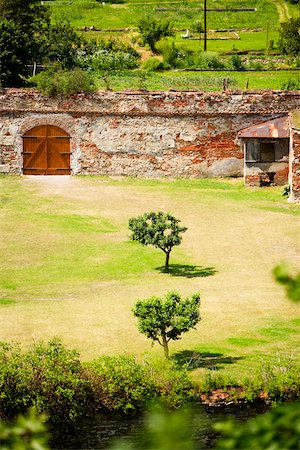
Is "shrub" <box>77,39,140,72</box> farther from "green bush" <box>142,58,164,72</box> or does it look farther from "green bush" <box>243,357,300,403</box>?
"green bush" <box>243,357,300,403</box>

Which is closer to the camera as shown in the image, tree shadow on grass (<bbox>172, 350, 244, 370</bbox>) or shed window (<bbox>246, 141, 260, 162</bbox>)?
tree shadow on grass (<bbox>172, 350, 244, 370</bbox>)

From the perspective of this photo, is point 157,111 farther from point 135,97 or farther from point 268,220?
point 268,220

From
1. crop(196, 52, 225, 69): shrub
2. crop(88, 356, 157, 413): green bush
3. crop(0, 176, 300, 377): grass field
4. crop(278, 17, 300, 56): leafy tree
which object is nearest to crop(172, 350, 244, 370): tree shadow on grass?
crop(0, 176, 300, 377): grass field

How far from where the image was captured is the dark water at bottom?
Result: 53.8 ft

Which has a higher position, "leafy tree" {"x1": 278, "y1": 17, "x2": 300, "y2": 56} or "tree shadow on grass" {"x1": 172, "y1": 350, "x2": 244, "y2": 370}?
"leafy tree" {"x1": 278, "y1": 17, "x2": 300, "y2": 56}

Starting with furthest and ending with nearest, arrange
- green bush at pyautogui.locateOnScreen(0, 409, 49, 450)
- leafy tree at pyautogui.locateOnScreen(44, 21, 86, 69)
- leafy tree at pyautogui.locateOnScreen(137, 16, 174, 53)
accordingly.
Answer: leafy tree at pyautogui.locateOnScreen(137, 16, 174, 53) < leafy tree at pyautogui.locateOnScreen(44, 21, 86, 69) < green bush at pyautogui.locateOnScreen(0, 409, 49, 450)

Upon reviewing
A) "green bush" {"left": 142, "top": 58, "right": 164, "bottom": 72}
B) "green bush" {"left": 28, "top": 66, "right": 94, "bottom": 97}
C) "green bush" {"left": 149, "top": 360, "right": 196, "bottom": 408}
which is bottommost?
"green bush" {"left": 149, "top": 360, "right": 196, "bottom": 408}

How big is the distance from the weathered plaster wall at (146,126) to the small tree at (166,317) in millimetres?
20318

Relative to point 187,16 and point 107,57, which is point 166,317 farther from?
point 187,16

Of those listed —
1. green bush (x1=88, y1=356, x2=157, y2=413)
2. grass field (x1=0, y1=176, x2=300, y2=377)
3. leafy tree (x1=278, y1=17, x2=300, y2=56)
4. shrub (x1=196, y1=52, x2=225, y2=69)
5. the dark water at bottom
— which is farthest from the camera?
leafy tree (x1=278, y1=17, x2=300, y2=56)

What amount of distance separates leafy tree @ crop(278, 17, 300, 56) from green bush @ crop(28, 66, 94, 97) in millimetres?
17073

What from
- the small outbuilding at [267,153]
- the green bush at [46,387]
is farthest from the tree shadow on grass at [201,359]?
the small outbuilding at [267,153]

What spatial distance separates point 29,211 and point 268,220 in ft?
26.0

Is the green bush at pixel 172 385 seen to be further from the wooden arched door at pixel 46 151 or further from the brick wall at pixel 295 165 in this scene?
the wooden arched door at pixel 46 151
